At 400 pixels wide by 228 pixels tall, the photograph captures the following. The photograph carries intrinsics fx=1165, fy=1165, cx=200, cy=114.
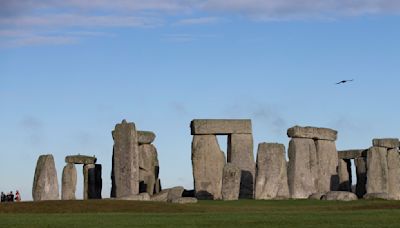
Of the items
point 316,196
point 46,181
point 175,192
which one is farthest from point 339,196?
point 46,181

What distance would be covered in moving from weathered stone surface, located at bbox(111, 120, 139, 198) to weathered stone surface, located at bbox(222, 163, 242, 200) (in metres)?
3.94

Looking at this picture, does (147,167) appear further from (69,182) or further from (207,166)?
(69,182)

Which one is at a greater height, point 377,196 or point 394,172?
point 394,172

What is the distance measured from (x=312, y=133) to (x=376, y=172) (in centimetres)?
347

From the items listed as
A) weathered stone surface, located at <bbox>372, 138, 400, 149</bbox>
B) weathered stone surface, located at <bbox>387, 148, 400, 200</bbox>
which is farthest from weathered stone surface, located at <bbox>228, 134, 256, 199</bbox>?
weathered stone surface, located at <bbox>387, 148, 400, 200</bbox>

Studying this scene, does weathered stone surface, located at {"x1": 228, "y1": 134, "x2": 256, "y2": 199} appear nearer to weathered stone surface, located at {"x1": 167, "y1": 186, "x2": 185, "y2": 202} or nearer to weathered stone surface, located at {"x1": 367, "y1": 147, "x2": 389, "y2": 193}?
weathered stone surface, located at {"x1": 167, "y1": 186, "x2": 185, "y2": 202}

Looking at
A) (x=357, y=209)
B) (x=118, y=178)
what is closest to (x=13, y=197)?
(x=118, y=178)

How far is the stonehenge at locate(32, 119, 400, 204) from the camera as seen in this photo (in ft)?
155

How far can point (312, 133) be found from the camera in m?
51.1

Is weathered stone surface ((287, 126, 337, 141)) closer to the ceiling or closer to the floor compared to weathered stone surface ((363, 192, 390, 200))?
closer to the ceiling

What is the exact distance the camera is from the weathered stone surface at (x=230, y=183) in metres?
45.7

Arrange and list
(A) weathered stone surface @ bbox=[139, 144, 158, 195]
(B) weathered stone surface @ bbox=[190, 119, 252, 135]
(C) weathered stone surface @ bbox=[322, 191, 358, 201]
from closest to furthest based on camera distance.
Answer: (C) weathered stone surface @ bbox=[322, 191, 358, 201]
(B) weathered stone surface @ bbox=[190, 119, 252, 135]
(A) weathered stone surface @ bbox=[139, 144, 158, 195]

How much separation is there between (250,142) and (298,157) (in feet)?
8.34

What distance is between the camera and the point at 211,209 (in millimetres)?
38656
